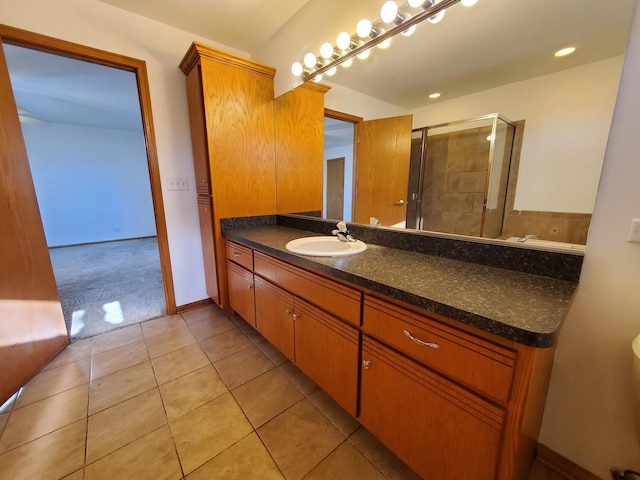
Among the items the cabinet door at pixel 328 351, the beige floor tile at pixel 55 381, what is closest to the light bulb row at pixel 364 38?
the cabinet door at pixel 328 351

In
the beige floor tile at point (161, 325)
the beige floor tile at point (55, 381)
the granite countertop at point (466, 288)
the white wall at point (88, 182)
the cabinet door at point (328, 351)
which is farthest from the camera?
the white wall at point (88, 182)

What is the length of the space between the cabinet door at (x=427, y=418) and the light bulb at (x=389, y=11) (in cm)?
148

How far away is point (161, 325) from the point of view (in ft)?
7.10

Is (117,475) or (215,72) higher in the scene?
(215,72)

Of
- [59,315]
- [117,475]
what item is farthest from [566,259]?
[59,315]

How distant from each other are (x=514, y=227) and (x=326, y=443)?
4.16 ft

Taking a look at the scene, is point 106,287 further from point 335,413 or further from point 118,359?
point 335,413

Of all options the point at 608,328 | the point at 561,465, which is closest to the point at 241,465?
the point at 561,465

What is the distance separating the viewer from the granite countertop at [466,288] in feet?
2.09

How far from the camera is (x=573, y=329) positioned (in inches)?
36.8

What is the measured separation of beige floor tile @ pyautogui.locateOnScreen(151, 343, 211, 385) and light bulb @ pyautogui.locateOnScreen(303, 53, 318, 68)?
84.0 inches

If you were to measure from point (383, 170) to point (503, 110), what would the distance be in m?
0.69

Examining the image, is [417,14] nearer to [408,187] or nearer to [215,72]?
[408,187]

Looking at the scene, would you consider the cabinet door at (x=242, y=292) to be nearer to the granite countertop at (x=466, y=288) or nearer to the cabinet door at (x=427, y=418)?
the granite countertop at (x=466, y=288)
